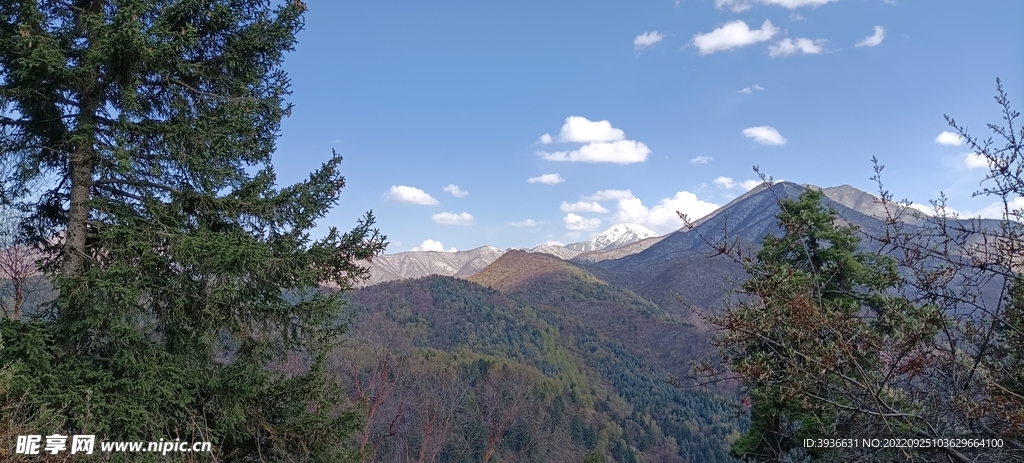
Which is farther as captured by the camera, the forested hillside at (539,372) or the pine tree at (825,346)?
the forested hillside at (539,372)

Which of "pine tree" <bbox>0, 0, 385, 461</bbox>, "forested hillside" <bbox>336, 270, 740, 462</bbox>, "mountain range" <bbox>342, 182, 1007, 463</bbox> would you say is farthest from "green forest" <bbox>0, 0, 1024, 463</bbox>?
"forested hillside" <bbox>336, 270, 740, 462</bbox>

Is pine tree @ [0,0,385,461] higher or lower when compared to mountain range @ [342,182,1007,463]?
higher

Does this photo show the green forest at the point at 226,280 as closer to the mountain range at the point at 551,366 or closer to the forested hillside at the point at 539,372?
the mountain range at the point at 551,366

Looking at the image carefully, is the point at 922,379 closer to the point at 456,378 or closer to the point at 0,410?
the point at 0,410

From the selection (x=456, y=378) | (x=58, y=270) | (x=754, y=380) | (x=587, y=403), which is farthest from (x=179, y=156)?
(x=587, y=403)

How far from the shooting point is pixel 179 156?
5.54 metres

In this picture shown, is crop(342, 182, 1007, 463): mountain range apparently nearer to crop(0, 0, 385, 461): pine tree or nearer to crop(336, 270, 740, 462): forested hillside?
crop(336, 270, 740, 462): forested hillside

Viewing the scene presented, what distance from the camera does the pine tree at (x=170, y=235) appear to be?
16.3 ft

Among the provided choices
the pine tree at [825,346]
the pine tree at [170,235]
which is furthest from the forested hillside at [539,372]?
the pine tree at [825,346]

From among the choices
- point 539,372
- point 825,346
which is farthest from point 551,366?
point 825,346

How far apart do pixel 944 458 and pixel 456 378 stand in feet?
267

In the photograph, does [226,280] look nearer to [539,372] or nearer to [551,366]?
[539,372]

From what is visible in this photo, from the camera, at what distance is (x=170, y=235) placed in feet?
17.4

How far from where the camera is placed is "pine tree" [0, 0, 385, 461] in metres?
4.97
